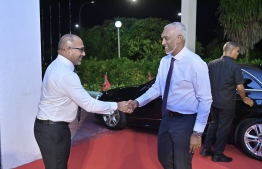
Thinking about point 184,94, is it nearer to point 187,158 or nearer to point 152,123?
point 187,158

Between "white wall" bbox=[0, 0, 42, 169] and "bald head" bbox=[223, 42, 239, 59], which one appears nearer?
"white wall" bbox=[0, 0, 42, 169]

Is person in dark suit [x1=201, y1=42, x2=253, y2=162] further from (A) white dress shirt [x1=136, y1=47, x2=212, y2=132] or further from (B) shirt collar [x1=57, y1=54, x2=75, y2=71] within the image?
(B) shirt collar [x1=57, y1=54, x2=75, y2=71]

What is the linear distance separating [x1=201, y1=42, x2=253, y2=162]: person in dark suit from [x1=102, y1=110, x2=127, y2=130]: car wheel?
2231mm

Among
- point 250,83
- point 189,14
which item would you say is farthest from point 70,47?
point 189,14

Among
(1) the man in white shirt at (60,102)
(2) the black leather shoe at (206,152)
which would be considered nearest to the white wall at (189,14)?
(2) the black leather shoe at (206,152)

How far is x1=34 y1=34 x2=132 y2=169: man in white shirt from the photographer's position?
9.85ft

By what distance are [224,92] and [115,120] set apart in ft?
9.12

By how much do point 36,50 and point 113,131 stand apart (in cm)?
272

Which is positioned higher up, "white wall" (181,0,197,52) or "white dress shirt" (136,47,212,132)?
"white wall" (181,0,197,52)

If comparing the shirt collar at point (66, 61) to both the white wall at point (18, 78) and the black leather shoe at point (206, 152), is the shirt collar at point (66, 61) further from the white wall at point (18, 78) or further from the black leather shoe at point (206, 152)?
the black leather shoe at point (206, 152)

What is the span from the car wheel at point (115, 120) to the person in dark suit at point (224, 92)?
87.8 inches

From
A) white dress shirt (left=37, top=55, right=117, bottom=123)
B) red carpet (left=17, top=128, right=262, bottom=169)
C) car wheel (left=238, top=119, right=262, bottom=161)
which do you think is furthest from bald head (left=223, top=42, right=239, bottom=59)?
white dress shirt (left=37, top=55, right=117, bottom=123)

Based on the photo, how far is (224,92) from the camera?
15.9 ft

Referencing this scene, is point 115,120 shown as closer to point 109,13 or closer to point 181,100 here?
point 181,100
